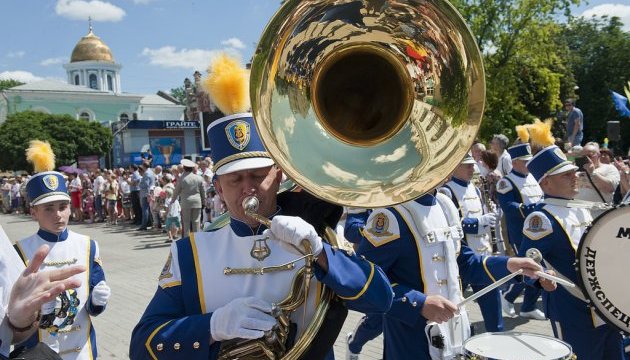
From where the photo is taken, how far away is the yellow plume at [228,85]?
2.10m

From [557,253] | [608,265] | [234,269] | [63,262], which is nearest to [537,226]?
[557,253]

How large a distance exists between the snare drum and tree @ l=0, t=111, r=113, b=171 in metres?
43.2

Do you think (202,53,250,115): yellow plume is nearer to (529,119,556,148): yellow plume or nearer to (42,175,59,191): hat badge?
(42,175,59,191): hat badge

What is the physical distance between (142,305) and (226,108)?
594cm

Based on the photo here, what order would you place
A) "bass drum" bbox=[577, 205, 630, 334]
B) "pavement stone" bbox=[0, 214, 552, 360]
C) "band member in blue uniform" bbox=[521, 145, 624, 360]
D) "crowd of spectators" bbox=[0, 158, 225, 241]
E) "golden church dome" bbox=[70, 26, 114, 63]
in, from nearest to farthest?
"bass drum" bbox=[577, 205, 630, 334], "band member in blue uniform" bbox=[521, 145, 624, 360], "pavement stone" bbox=[0, 214, 552, 360], "crowd of spectators" bbox=[0, 158, 225, 241], "golden church dome" bbox=[70, 26, 114, 63]

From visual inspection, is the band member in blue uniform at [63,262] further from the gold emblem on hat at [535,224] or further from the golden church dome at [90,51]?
the golden church dome at [90,51]

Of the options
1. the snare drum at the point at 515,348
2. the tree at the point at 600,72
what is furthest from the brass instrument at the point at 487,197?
the tree at the point at 600,72

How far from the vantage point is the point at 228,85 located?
212cm

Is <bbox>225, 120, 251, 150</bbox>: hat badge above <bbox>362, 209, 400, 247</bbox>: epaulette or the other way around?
above

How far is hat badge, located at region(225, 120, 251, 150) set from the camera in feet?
7.00

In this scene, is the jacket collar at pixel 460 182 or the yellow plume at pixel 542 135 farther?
the jacket collar at pixel 460 182

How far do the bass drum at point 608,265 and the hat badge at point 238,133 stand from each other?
1.94 m

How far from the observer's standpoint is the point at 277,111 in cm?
206

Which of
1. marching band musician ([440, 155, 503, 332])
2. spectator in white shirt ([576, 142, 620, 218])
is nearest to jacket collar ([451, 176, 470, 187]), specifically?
marching band musician ([440, 155, 503, 332])
